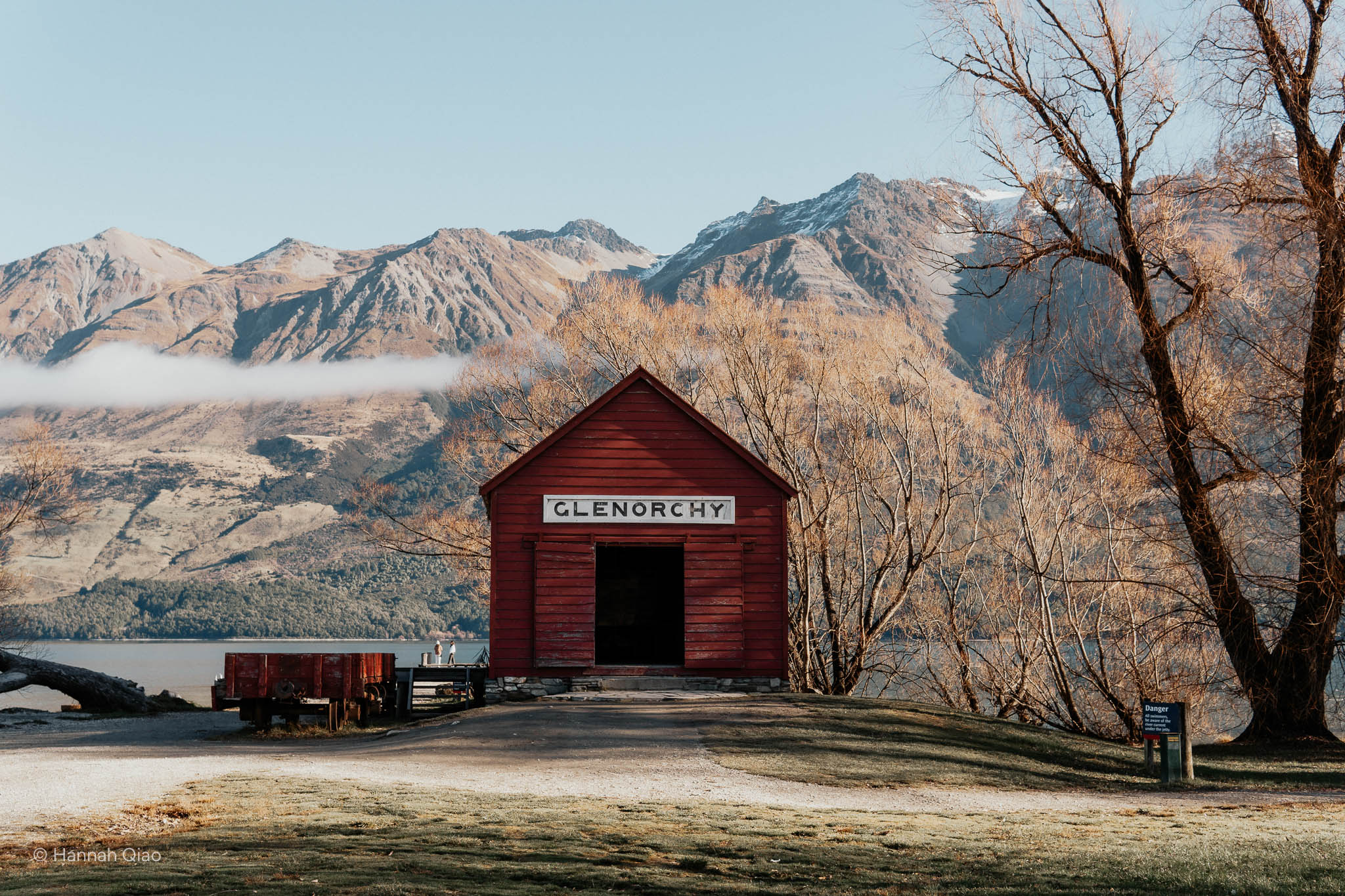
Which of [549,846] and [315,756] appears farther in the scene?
[315,756]

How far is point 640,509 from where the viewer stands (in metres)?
22.8

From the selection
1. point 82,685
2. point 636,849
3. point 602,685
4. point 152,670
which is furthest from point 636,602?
point 152,670

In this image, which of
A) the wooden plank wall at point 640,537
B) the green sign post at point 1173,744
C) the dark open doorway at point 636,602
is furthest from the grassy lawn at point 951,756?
the dark open doorway at point 636,602

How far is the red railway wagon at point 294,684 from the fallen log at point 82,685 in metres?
7.40

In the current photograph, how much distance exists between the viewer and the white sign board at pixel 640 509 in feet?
74.4

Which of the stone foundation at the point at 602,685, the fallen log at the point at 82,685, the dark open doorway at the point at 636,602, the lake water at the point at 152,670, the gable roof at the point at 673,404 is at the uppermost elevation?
the gable roof at the point at 673,404

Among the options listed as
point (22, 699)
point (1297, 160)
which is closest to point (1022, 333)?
point (1297, 160)

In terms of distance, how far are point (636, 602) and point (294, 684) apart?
11270 millimetres

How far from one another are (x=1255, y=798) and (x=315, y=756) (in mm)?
12381

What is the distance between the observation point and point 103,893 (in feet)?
22.3

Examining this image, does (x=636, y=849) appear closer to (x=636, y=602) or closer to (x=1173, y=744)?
(x=1173, y=744)

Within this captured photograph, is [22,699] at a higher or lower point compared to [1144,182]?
lower

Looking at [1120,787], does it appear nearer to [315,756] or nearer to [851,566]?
[315,756]

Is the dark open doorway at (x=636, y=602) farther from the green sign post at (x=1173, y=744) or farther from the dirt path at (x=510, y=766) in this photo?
the green sign post at (x=1173, y=744)
